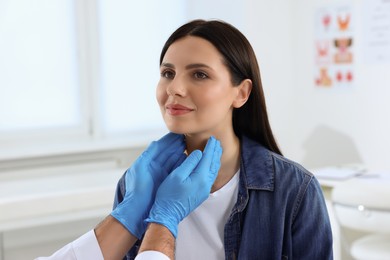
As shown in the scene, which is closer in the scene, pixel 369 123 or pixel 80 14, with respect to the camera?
pixel 369 123

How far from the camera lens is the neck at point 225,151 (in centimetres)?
134

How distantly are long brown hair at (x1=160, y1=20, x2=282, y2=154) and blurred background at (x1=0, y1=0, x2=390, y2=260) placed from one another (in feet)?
4.42

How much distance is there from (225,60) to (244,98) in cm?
13

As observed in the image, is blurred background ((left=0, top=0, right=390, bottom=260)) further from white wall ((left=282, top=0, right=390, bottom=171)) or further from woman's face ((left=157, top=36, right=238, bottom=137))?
woman's face ((left=157, top=36, right=238, bottom=137))

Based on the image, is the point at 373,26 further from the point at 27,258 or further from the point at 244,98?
the point at 27,258

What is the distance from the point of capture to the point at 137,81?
10.6 feet

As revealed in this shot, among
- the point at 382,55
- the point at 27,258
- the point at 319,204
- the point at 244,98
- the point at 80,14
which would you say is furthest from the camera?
the point at 80,14

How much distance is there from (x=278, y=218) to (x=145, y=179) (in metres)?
0.32

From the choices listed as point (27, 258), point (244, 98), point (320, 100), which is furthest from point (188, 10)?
A: point (244, 98)

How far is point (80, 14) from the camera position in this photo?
3068 millimetres

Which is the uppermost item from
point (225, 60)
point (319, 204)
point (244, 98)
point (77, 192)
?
point (225, 60)

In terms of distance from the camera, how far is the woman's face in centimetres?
125

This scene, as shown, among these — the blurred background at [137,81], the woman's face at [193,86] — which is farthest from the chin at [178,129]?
the blurred background at [137,81]

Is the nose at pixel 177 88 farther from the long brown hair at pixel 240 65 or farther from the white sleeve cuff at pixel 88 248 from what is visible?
the white sleeve cuff at pixel 88 248
